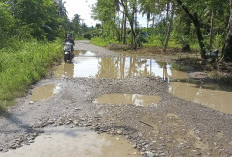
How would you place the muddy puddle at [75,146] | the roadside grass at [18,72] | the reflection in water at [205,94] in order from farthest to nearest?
the reflection in water at [205,94] < the roadside grass at [18,72] < the muddy puddle at [75,146]

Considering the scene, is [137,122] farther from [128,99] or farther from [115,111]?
[128,99]

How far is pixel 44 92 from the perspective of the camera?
24.5 ft

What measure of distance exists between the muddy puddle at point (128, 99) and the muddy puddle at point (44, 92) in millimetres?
1487

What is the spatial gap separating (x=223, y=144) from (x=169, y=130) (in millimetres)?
948

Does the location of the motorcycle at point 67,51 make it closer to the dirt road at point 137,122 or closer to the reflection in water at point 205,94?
the dirt road at point 137,122

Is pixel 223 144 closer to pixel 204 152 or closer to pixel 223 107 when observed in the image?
pixel 204 152

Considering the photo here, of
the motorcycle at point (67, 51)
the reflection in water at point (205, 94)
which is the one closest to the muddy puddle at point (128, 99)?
the reflection in water at point (205, 94)

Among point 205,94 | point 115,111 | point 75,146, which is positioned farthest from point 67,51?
point 75,146

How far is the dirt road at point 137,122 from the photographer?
411cm

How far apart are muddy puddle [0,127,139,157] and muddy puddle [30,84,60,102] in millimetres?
2340

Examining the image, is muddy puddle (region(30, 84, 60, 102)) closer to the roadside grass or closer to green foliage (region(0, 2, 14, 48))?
the roadside grass

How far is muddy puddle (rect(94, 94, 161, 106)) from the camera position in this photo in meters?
6.56

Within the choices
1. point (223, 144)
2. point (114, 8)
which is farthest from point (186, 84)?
point (114, 8)

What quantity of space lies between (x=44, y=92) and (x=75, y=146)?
3746 mm
